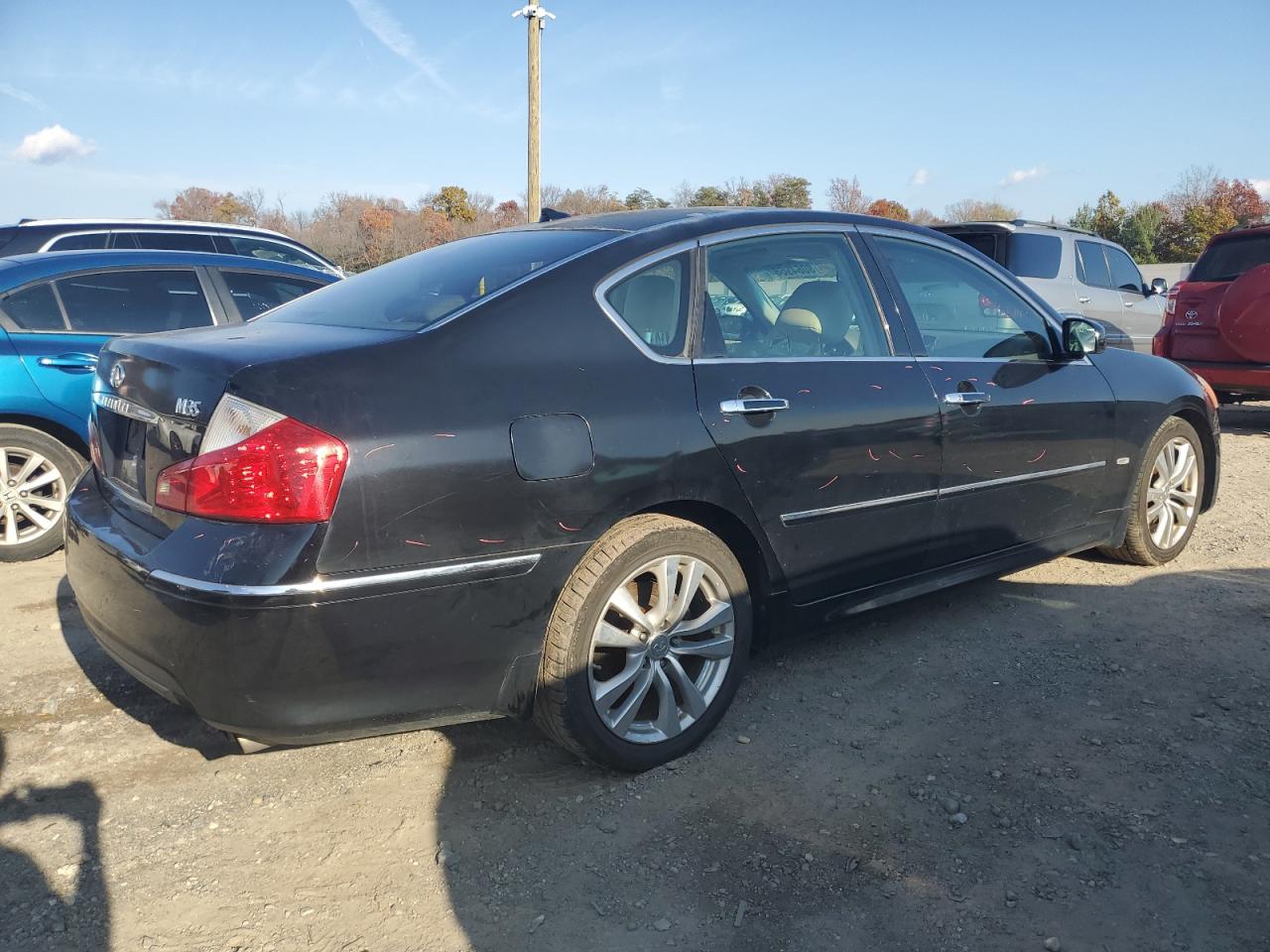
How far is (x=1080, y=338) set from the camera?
4203mm

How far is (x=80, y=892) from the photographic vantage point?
240 cm

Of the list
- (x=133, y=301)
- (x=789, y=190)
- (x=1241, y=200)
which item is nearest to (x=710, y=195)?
(x=789, y=190)

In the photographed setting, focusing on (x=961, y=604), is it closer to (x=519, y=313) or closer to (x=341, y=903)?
(x=519, y=313)

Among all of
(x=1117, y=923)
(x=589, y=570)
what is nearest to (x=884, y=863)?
(x=1117, y=923)

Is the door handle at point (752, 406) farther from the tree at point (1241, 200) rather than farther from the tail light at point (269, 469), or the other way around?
the tree at point (1241, 200)

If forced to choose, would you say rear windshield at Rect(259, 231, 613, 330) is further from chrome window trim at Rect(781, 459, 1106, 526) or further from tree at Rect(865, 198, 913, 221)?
tree at Rect(865, 198, 913, 221)

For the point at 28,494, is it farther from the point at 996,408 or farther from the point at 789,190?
the point at 789,190

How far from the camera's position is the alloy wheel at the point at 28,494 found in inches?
195

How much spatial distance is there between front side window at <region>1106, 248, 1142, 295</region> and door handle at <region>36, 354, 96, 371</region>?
10008 mm

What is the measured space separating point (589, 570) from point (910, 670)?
1.57 m

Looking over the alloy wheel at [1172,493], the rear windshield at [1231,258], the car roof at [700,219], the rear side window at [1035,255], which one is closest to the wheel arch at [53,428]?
the car roof at [700,219]

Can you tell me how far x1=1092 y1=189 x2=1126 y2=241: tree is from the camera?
1340 inches

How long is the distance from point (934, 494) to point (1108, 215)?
35.6m

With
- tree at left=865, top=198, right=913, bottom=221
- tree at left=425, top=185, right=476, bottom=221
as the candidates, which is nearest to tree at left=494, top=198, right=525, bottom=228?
tree at left=425, top=185, right=476, bottom=221
